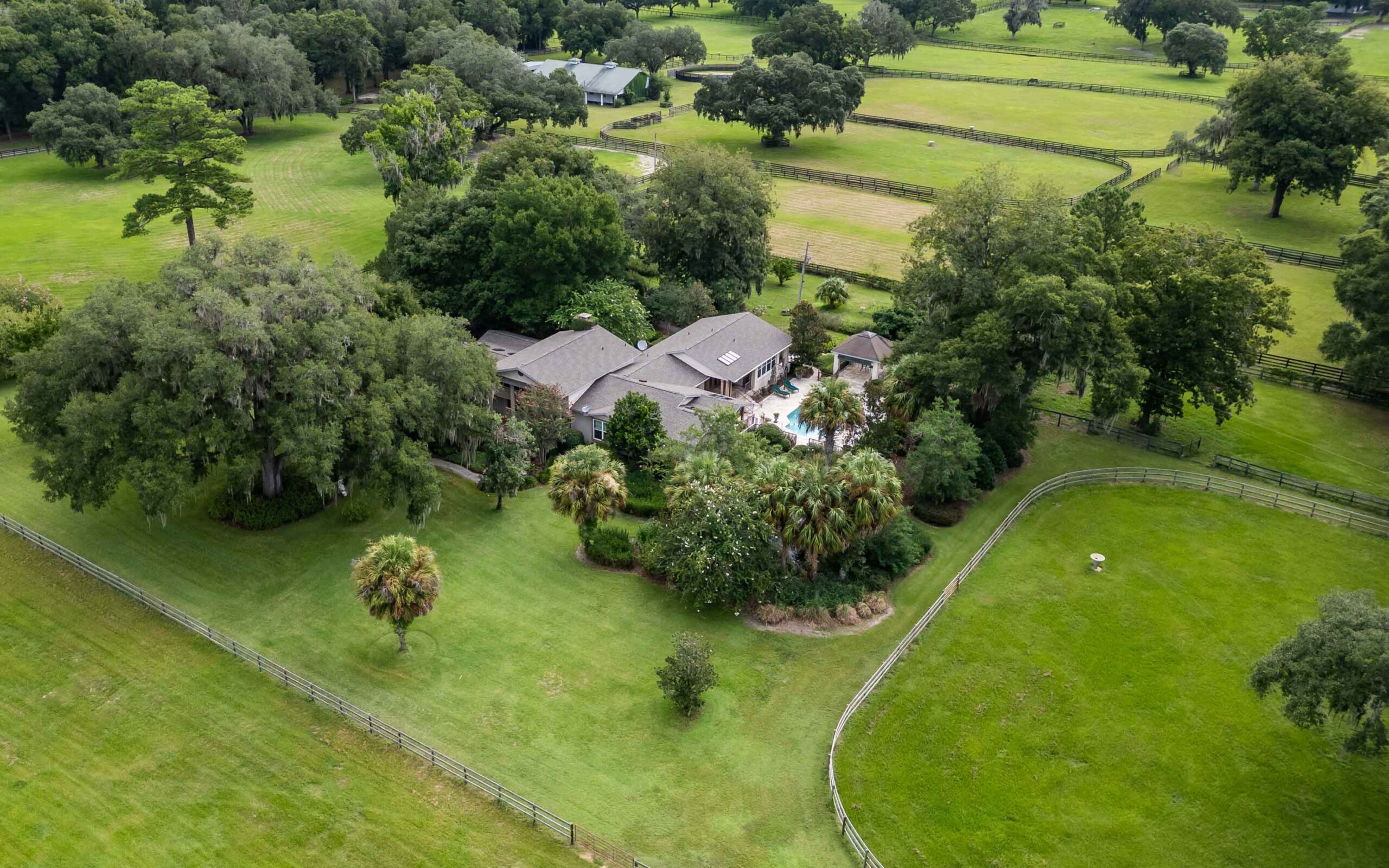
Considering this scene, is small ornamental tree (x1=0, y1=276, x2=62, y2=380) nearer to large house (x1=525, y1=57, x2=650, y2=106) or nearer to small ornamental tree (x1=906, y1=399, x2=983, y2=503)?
small ornamental tree (x1=906, y1=399, x2=983, y2=503)

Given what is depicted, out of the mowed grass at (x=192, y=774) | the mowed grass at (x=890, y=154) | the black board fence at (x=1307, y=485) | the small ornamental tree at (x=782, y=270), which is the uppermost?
the mowed grass at (x=890, y=154)

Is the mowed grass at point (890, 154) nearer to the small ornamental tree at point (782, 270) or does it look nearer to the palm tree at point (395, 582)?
the small ornamental tree at point (782, 270)

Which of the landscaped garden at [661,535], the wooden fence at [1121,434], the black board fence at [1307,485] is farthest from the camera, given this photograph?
the wooden fence at [1121,434]

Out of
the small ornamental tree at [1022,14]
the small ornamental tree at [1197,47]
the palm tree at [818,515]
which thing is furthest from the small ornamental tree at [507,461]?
the small ornamental tree at [1022,14]

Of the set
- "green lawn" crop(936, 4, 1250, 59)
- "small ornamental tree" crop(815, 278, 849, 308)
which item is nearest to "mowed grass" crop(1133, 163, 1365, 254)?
"small ornamental tree" crop(815, 278, 849, 308)

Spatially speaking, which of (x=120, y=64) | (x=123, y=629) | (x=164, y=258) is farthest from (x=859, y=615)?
(x=120, y=64)

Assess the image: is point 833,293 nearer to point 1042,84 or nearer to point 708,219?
point 708,219

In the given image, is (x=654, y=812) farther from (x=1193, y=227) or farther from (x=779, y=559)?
(x=1193, y=227)
